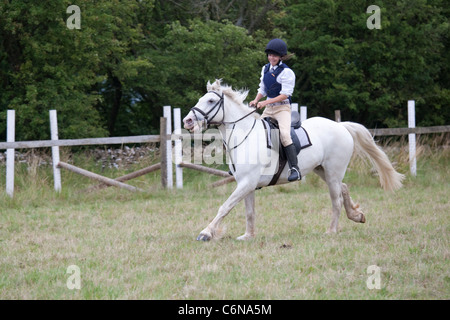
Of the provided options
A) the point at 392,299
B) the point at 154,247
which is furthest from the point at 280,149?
the point at 392,299

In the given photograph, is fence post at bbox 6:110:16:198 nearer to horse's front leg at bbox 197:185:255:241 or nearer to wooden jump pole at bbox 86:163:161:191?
wooden jump pole at bbox 86:163:161:191

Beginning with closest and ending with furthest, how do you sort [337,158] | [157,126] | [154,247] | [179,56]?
[154,247], [337,158], [179,56], [157,126]

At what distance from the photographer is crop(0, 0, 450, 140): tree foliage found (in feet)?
57.0

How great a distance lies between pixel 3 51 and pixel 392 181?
13640 mm

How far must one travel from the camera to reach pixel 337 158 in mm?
8586

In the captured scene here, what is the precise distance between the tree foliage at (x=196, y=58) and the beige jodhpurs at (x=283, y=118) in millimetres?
10633

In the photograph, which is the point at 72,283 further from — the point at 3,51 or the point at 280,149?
the point at 3,51

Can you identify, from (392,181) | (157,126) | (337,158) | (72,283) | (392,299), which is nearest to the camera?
(392,299)

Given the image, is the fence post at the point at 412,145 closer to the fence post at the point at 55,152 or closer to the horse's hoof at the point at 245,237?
the horse's hoof at the point at 245,237

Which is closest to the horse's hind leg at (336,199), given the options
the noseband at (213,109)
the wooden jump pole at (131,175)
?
the noseband at (213,109)

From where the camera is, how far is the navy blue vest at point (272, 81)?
778cm

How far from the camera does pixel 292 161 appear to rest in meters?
7.86

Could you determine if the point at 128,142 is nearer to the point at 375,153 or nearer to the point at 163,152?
the point at 163,152

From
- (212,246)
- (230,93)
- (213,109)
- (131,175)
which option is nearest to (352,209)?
(212,246)
